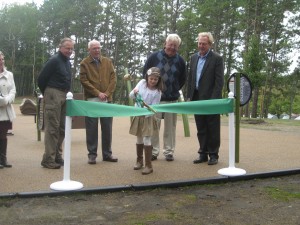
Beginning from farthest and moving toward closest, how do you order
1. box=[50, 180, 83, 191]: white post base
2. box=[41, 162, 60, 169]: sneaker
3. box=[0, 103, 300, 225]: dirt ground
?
1. box=[41, 162, 60, 169]: sneaker
2. box=[50, 180, 83, 191]: white post base
3. box=[0, 103, 300, 225]: dirt ground

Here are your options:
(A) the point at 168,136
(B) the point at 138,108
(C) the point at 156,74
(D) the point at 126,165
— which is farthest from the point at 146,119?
(A) the point at 168,136

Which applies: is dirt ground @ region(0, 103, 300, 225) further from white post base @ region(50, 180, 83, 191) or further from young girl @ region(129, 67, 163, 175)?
young girl @ region(129, 67, 163, 175)

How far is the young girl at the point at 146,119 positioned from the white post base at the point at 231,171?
1.01 m

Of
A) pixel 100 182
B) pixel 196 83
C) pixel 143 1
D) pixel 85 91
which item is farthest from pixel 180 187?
pixel 143 1

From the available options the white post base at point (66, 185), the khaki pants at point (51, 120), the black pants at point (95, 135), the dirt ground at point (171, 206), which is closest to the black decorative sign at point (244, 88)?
the dirt ground at point (171, 206)

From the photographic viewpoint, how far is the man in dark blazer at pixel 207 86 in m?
6.34

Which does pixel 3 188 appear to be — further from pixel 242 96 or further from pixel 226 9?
pixel 226 9

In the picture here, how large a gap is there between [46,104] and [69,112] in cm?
119

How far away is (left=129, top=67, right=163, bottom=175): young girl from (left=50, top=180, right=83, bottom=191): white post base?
3.54ft

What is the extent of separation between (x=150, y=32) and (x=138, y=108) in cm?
4329

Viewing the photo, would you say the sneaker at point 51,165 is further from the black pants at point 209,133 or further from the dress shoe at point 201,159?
the black pants at point 209,133

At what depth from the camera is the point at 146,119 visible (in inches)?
227

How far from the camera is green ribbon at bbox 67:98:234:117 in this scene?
16.7ft

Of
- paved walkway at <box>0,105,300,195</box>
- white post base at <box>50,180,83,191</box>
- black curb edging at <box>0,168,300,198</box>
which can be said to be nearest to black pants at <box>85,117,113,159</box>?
paved walkway at <box>0,105,300,195</box>
